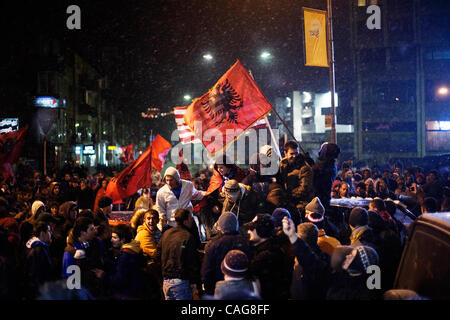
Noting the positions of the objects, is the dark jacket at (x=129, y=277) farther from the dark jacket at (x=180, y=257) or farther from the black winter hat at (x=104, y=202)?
the black winter hat at (x=104, y=202)

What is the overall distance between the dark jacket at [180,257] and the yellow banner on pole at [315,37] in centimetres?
781

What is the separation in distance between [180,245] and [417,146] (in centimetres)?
4666

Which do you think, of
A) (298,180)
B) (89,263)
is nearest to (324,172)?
(298,180)

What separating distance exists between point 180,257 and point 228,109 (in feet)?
13.6

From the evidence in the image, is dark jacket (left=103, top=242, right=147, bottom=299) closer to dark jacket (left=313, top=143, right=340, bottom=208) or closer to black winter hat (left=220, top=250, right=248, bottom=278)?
black winter hat (left=220, top=250, right=248, bottom=278)

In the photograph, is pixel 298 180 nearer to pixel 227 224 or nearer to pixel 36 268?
pixel 227 224

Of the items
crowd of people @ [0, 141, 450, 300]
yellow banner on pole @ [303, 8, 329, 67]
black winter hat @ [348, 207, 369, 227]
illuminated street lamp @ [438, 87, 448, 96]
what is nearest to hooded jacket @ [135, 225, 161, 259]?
crowd of people @ [0, 141, 450, 300]

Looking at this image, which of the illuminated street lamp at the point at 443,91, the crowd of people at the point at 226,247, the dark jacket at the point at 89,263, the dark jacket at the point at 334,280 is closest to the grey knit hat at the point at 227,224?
the crowd of people at the point at 226,247

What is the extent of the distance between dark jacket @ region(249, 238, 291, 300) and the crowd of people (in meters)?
0.01

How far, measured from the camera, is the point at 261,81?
197 ft

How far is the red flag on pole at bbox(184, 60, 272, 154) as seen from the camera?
839 cm

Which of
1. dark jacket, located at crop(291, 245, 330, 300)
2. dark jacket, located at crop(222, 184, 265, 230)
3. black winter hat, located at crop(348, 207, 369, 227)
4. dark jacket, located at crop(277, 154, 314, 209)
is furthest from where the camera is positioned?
dark jacket, located at crop(277, 154, 314, 209)
